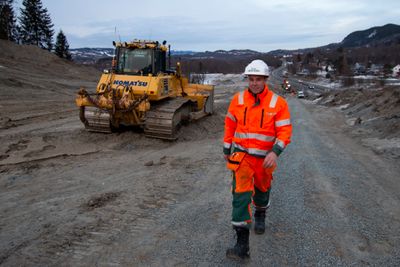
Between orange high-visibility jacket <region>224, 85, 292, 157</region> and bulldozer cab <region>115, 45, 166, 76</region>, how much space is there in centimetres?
800

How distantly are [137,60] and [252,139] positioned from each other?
27.7 ft

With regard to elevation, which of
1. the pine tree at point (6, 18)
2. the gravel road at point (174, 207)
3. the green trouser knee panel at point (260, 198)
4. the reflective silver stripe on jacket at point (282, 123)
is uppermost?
the pine tree at point (6, 18)

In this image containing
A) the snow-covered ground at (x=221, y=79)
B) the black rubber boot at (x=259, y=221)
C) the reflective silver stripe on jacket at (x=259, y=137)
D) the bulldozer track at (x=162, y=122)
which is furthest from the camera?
the snow-covered ground at (x=221, y=79)

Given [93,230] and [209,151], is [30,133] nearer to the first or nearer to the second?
[209,151]

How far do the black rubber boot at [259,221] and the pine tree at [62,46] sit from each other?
57454 millimetres

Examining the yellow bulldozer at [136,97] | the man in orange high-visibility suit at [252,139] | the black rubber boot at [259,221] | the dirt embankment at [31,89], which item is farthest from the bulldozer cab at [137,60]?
the man in orange high-visibility suit at [252,139]

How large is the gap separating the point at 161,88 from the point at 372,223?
7.41 meters

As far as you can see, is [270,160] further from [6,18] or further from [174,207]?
[6,18]

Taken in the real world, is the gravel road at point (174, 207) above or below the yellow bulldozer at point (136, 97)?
below

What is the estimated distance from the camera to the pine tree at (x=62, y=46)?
188 feet

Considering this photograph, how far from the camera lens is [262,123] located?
4.14m

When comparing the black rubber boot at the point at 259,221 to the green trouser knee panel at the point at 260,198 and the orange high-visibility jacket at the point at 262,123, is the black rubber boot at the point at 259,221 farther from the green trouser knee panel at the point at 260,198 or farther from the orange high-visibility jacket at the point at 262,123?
the orange high-visibility jacket at the point at 262,123

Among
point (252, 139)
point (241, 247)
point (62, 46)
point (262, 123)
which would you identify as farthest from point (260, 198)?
point (62, 46)

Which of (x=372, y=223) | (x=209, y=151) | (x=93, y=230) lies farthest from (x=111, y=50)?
(x=372, y=223)
